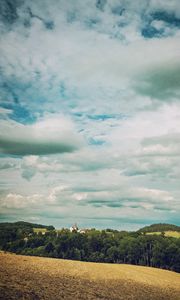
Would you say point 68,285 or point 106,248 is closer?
point 68,285

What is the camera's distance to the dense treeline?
133 m

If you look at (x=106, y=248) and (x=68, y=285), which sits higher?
(x=106, y=248)

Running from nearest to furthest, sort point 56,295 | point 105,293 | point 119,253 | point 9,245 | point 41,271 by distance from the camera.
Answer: point 56,295, point 105,293, point 41,271, point 119,253, point 9,245

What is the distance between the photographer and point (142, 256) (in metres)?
141

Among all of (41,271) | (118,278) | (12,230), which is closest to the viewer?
(41,271)

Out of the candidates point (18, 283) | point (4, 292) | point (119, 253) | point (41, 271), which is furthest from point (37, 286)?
point (119, 253)

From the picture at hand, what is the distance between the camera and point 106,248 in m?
146

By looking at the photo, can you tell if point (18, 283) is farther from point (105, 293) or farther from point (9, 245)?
point (9, 245)

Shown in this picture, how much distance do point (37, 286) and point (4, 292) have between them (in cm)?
542

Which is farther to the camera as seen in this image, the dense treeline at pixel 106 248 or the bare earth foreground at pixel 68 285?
the dense treeline at pixel 106 248

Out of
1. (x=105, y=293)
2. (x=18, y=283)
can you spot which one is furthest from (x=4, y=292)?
(x=105, y=293)

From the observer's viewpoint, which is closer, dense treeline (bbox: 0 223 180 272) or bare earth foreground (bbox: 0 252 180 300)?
bare earth foreground (bbox: 0 252 180 300)

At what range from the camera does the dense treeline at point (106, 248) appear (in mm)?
133375

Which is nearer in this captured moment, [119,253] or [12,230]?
[119,253]
